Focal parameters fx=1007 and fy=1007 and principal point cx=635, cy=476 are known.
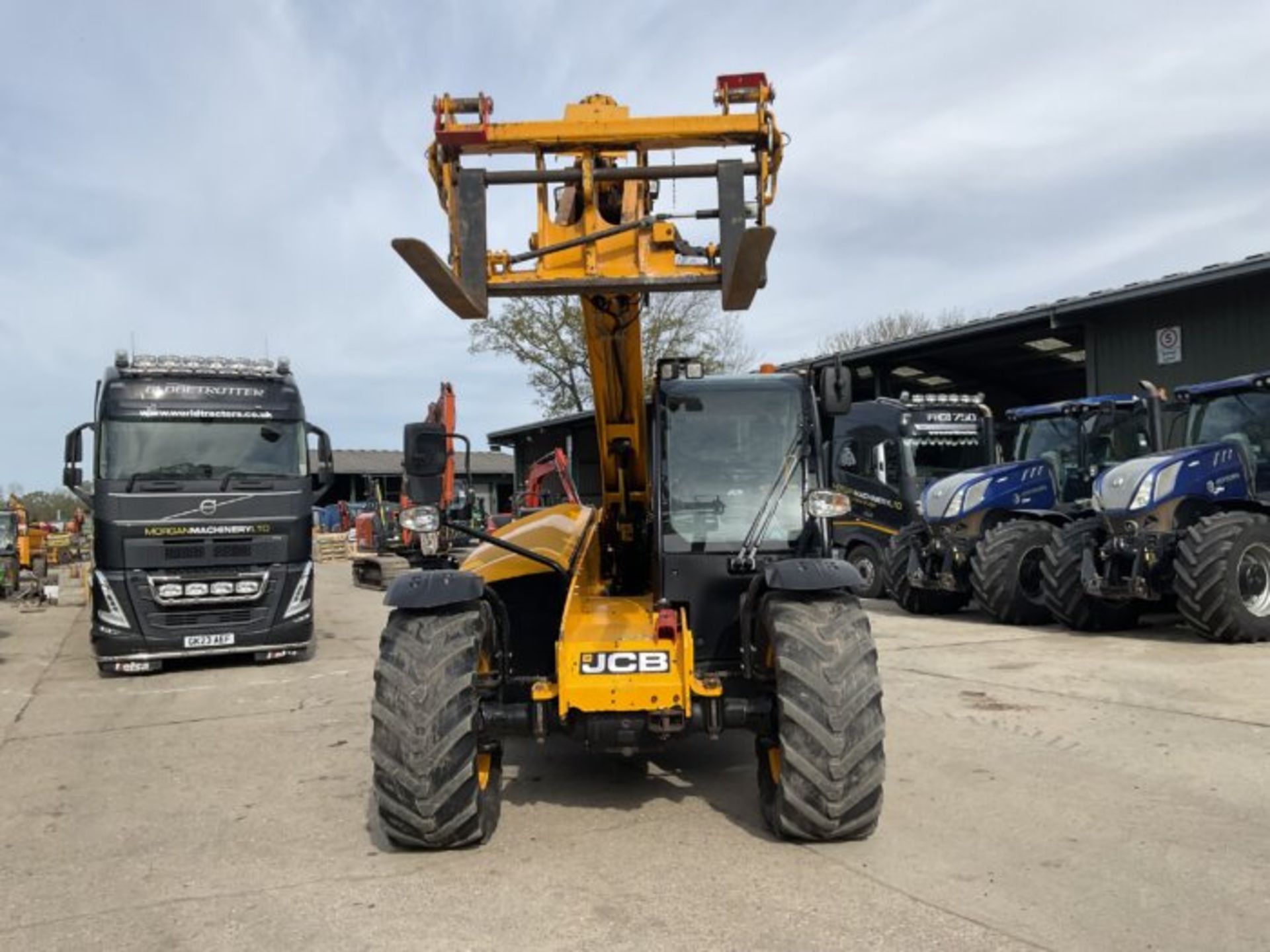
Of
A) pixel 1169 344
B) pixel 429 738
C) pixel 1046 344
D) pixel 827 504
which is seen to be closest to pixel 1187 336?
pixel 1169 344

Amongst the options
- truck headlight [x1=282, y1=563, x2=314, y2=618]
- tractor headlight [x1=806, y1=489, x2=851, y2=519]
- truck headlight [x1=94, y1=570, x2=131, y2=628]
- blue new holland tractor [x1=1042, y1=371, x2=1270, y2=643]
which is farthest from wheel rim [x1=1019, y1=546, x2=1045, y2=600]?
truck headlight [x1=94, y1=570, x2=131, y2=628]

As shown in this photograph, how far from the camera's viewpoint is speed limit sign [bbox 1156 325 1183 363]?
50.9 ft

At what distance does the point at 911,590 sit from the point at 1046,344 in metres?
7.62

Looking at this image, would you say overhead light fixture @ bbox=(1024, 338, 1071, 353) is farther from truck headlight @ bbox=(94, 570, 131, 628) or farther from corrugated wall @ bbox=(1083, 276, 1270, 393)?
truck headlight @ bbox=(94, 570, 131, 628)

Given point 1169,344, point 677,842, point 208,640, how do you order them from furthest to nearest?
point 1169,344 < point 208,640 < point 677,842

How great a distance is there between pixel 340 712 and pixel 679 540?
4244 mm

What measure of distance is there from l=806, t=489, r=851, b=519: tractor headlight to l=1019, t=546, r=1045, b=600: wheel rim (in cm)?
802

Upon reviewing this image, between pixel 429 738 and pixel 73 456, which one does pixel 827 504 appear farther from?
pixel 73 456

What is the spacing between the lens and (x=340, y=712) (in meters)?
8.26

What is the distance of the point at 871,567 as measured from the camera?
16.1 metres

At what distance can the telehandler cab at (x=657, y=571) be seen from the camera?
434 cm

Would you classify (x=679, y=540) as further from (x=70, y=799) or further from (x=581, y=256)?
(x=70, y=799)

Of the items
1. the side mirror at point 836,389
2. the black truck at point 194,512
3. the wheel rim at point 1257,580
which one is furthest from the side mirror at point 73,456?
the wheel rim at point 1257,580

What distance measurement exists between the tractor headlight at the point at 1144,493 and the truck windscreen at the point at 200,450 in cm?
872
